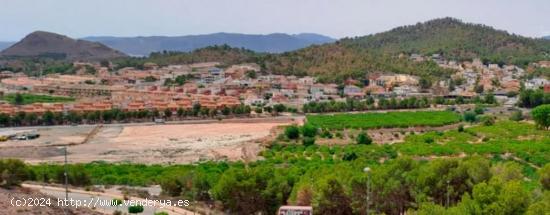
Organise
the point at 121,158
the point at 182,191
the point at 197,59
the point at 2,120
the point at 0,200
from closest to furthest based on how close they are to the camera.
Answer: the point at 0,200, the point at 182,191, the point at 121,158, the point at 2,120, the point at 197,59

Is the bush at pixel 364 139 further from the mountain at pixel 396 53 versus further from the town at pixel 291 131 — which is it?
the mountain at pixel 396 53

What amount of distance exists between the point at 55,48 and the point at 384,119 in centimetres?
13985

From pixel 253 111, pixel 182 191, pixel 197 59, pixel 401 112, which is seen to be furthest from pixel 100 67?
pixel 182 191

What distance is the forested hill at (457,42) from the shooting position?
380 ft

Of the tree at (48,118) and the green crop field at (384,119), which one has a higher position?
the green crop field at (384,119)

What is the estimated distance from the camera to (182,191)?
2159cm

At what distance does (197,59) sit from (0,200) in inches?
3850

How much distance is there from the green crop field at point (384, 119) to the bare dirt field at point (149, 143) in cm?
389

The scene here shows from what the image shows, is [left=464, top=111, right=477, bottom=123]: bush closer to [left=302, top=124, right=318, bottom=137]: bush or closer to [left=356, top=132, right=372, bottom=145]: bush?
[left=356, top=132, right=372, bottom=145]: bush

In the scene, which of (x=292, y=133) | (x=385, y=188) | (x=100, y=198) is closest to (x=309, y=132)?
(x=292, y=133)

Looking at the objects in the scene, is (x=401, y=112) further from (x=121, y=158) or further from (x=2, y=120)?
(x=2, y=120)

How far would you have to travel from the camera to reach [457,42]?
12306cm

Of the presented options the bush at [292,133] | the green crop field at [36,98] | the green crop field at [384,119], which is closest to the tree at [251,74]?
the green crop field at [36,98]

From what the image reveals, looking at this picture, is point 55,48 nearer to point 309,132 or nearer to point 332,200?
point 309,132
